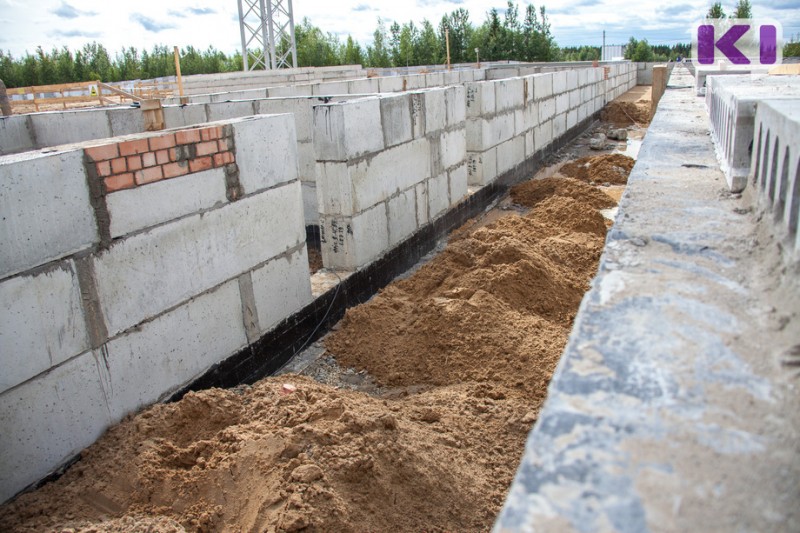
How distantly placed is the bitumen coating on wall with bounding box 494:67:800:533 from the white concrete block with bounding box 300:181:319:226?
5.35 metres

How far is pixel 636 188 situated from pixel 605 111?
17.5 m

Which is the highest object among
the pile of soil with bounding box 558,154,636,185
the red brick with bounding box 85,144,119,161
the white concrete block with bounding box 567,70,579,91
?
the white concrete block with bounding box 567,70,579,91

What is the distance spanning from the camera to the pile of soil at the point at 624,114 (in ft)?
56.2

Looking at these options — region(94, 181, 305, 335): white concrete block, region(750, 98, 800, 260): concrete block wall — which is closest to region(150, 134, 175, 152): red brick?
region(94, 181, 305, 335): white concrete block

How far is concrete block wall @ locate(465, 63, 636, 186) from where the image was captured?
7918mm

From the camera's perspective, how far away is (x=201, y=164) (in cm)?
346

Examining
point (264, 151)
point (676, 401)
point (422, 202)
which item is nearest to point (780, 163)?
point (676, 401)

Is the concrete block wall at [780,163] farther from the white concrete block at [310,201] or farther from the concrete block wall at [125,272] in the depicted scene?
the white concrete block at [310,201]

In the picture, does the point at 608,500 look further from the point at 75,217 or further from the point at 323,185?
the point at 323,185

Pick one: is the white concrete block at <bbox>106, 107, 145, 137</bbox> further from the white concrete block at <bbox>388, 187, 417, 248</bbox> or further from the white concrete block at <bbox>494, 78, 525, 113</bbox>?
the white concrete block at <bbox>494, 78, 525, 113</bbox>

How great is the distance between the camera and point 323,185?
4.86m

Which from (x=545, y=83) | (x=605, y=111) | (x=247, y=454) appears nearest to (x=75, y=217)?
(x=247, y=454)

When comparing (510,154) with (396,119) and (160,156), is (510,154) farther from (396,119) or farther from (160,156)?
(160,156)

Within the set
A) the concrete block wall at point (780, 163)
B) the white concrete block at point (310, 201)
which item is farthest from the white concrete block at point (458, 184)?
the concrete block wall at point (780, 163)
